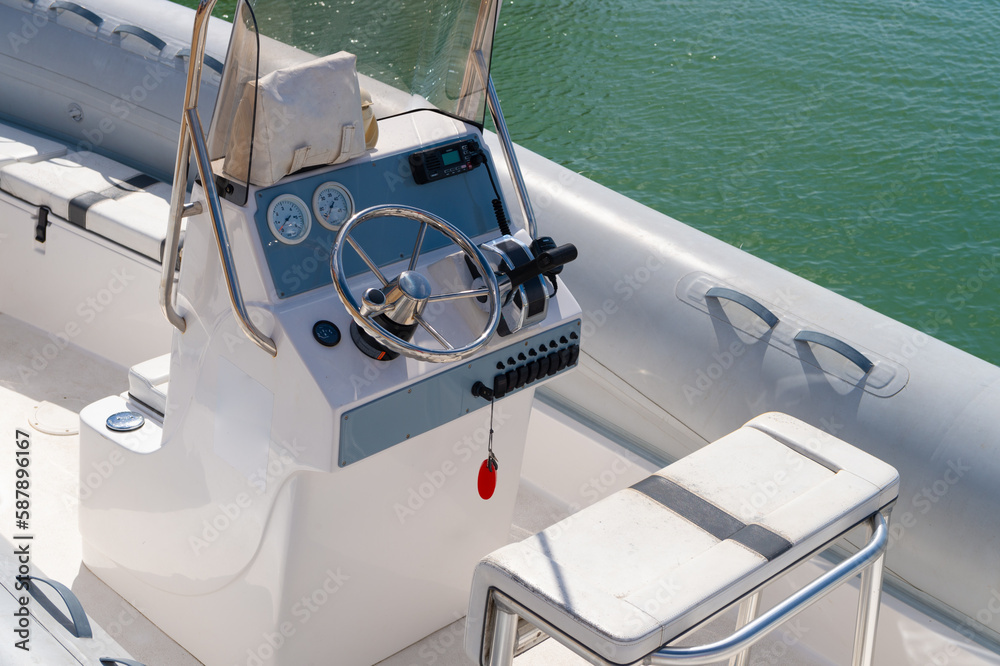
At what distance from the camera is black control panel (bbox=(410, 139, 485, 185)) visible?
1747 millimetres

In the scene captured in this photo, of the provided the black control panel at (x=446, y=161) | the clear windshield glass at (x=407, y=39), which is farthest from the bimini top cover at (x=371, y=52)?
the black control panel at (x=446, y=161)

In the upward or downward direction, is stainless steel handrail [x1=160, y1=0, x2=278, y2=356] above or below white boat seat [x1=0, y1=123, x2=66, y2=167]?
above

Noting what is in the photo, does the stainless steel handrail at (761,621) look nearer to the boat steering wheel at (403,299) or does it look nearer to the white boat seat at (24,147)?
the boat steering wheel at (403,299)

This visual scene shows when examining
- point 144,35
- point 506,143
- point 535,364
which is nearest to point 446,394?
point 535,364

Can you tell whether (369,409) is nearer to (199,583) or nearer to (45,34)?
(199,583)

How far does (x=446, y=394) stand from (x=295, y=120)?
1.63 ft

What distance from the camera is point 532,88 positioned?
5410 millimetres

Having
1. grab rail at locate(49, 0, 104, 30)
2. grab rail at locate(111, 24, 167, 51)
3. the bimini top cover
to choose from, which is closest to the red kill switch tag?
the bimini top cover

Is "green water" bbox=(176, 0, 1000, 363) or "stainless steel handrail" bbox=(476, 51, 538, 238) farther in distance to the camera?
"green water" bbox=(176, 0, 1000, 363)

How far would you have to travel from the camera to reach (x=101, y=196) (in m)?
2.66

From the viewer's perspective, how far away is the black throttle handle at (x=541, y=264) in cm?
156

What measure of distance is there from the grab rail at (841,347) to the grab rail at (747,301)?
0.25 ft

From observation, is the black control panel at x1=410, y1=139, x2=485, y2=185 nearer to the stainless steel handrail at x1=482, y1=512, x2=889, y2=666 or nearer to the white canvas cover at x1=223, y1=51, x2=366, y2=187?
the white canvas cover at x1=223, y1=51, x2=366, y2=187

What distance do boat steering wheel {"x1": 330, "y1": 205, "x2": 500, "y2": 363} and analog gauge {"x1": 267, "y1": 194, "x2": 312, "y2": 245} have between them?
0.25ft
